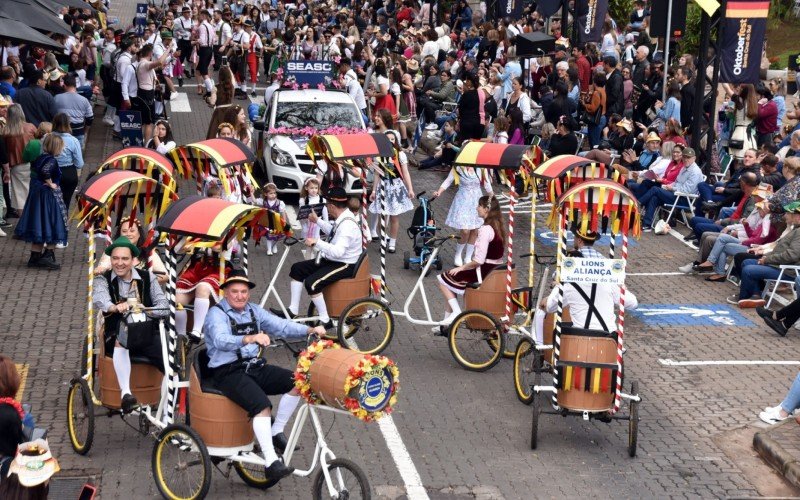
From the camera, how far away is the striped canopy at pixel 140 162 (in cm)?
1291

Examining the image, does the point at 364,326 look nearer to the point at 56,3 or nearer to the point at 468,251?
the point at 468,251

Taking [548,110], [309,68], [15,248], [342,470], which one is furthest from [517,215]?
[342,470]

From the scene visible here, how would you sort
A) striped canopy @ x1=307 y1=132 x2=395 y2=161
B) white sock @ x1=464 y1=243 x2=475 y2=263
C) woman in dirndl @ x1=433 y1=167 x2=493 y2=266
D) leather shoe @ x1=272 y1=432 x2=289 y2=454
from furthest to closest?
woman in dirndl @ x1=433 y1=167 x2=493 y2=266
white sock @ x1=464 y1=243 x2=475 y2=263
striped canopy @ x1=307 y1=132 x2=395 y2=161
leather shoe @ x1=272 y1=432 x2=289 y2=454

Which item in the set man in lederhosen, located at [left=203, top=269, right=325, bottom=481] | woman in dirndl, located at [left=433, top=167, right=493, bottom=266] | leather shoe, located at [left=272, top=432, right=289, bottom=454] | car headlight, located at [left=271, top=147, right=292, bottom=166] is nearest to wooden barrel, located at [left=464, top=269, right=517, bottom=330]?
woman in dirndl, located at [left=433, top=167, right=493, bottom=266]

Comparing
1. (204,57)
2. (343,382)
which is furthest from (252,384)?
(204,57)

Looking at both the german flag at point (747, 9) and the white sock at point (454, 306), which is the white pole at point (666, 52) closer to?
the german flag at point (747, 9)

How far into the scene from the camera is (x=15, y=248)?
18.6 meters

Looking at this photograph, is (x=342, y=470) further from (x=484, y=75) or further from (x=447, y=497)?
(x=484, y=75)

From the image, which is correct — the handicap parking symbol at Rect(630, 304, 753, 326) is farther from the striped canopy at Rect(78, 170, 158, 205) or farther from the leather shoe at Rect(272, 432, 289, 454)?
the striped canopy at Rect(78, 170, 158, 205)

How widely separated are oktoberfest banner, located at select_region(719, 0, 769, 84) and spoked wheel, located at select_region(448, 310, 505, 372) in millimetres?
9971

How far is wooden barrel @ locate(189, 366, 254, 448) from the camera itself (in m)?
9.77

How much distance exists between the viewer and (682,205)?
20703 mm

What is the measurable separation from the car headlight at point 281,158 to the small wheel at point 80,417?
11.0 m

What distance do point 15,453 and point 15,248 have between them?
1070cm
